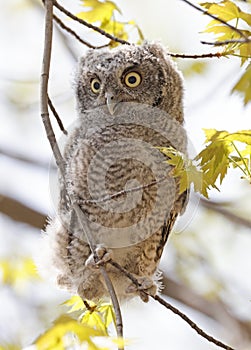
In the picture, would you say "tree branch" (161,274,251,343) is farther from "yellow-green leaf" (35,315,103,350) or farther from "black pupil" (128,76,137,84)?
"yellow-green leaf" (35,315,103,350)

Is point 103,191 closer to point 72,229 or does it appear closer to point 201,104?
point 72,229

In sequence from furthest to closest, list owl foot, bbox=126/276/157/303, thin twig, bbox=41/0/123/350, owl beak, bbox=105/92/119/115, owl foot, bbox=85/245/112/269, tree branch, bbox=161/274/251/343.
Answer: tree branch, bbox=161/274/251/343 → owl beak, bbox=105/92/119/115 → owl foot, bbox=126/276/157/303 → owl foot, bbox=85/245/112/269 → thin twig, bbox=41/0/123/350

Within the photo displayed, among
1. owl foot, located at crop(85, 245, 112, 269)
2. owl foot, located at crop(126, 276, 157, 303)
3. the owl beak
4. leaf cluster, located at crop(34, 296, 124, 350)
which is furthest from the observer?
the owl beak

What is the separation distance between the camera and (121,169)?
2865 mm

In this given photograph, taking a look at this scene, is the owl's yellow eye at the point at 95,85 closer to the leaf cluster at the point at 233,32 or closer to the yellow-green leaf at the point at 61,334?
the leaf cluster at the point at 233,32

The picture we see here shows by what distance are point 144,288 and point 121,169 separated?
491 millimetres

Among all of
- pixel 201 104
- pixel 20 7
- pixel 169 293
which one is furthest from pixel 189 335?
pixel 20 7

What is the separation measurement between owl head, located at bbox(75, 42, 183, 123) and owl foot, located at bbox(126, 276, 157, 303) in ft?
2.33

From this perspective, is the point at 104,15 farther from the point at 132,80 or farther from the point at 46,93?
the point at 46,93

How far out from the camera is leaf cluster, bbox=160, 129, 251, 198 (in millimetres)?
2150

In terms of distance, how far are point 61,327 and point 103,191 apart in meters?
1.26

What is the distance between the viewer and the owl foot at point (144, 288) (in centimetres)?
275

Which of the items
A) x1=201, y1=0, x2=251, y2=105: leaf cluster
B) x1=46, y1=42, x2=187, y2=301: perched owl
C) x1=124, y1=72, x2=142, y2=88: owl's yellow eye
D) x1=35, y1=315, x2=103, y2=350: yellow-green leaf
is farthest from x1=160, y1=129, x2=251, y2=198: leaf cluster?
x1=124, y1=72, x2=142, y2=88: owl's yellow eye

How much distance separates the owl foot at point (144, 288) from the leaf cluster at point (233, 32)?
928 mm
